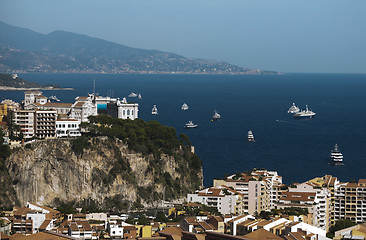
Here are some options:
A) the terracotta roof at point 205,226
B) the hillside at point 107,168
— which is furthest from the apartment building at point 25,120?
the terracotta roof at point 205,226

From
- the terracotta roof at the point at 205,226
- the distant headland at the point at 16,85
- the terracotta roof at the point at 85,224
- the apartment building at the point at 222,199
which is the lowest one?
the distant headland at the point at 16,85

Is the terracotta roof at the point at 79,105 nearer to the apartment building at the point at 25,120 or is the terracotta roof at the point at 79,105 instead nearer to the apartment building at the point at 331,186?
the apartment building at the point at 25,120

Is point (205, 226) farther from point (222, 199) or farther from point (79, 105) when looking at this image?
point (79, 105)

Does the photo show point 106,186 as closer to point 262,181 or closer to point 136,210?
point 136,210

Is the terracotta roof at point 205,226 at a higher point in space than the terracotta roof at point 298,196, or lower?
higher

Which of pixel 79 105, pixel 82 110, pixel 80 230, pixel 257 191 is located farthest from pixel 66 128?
pixel 80 230

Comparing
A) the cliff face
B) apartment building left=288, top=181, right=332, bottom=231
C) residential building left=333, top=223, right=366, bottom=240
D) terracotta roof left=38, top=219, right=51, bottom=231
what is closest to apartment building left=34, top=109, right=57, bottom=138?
the cliff face

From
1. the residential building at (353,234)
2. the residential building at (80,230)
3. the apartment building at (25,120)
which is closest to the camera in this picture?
the residential building at (353,234)
